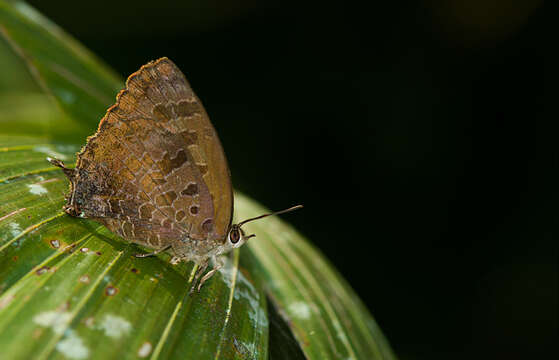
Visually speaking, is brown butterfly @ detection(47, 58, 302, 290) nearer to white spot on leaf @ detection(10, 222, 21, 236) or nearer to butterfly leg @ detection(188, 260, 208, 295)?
butterfly leg @ detection(188, 260, 208, 295)

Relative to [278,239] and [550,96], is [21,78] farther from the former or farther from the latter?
[550,96]

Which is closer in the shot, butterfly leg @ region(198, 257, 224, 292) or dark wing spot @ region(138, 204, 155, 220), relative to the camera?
butterfly leg @ region(198, 257, 224, 292)

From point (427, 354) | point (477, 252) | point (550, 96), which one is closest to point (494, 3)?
point (550, 96)

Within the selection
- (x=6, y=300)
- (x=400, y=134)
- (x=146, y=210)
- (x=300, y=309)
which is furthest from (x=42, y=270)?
(x=400, y=134)

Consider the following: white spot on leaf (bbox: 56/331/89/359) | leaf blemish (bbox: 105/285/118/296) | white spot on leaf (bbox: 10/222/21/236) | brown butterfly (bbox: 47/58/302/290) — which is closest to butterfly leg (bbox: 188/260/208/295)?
brown butterfly (bbox: 47/58/302/290)

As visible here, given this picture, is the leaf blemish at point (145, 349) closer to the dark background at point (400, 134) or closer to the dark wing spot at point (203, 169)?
the dark wing spot at point (203, 169)

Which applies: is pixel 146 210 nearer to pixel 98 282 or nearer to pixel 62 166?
pixel 62 166
